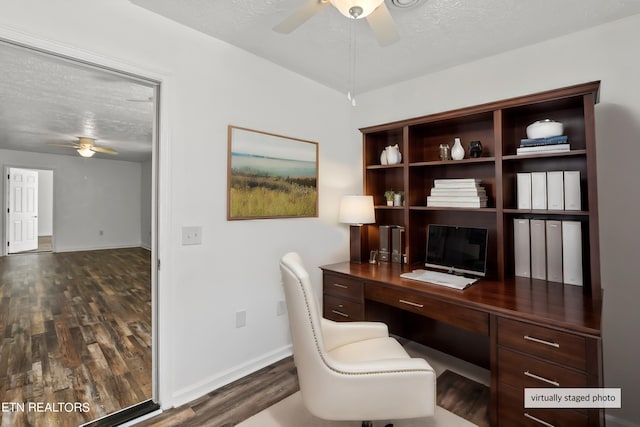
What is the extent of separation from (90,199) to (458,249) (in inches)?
336

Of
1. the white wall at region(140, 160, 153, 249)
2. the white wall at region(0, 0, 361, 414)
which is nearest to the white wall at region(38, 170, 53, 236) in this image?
the white wall at region(140, 160, 153, 249)

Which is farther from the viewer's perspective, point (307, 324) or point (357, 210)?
point (357, 210)

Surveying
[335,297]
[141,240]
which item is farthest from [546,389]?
[141,240]

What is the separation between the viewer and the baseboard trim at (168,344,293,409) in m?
1.94

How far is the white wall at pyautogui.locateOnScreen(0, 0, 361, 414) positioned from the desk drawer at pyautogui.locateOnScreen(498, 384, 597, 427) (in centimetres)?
162

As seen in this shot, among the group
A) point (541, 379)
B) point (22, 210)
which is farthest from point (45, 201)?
point (541, 379)

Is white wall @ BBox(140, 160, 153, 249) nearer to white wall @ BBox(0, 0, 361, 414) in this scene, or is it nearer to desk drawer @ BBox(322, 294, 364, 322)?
white wall @ BBox(0, 0, 361, 414)

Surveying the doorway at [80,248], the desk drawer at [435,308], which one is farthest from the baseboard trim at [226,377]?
the desk drawer at [435,308]

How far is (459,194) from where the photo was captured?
2.30m

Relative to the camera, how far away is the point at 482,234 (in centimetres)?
215

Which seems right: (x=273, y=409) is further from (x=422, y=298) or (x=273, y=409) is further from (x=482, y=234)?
(x=482, y=234)

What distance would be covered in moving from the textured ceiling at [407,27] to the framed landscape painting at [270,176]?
2.12ft

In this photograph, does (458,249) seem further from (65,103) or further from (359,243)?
(65,103)

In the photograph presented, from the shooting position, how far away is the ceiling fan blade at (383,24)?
140 centimetres
